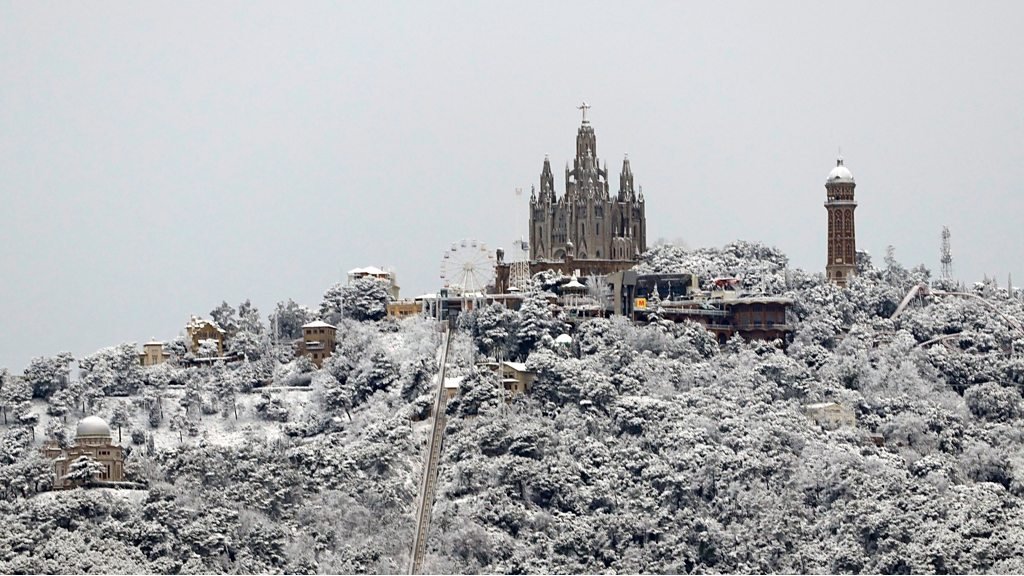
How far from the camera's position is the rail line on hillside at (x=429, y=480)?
535 feet

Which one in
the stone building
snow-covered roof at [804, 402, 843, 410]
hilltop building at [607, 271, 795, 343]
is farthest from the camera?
hilltop building at [607, 271, 795, 343]

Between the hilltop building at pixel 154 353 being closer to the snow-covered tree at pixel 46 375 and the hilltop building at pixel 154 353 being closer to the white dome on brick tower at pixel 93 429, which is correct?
the snow-covered tree at pixel 46 375

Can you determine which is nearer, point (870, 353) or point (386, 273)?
point (870, 353)

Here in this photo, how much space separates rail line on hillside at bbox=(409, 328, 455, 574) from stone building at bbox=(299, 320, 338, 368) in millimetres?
7103

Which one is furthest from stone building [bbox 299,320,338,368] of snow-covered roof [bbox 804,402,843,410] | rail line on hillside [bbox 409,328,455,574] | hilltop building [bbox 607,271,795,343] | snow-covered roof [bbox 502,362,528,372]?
snow-covered roof [bbox 804,402,843,410]

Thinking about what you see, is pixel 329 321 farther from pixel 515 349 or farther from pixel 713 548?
pixel 713 548

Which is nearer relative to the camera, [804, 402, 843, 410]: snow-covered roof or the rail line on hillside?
the rail line on hillside

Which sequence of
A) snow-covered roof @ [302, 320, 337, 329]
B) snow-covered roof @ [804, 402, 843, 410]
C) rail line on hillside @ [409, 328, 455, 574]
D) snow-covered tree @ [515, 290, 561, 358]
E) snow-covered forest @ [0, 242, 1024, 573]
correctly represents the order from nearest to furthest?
snow-covered forest @ [0, 242, 1024, 573] < rail line on hillside @ [409, 328, 455, 574] < snow-covered roof @ [804, 402, 843, 410] < snow-covered tree @ [515, 290, 561, 358] < snow-covered roof @ [302, 320, 337, 329]

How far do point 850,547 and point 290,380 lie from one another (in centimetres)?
3659

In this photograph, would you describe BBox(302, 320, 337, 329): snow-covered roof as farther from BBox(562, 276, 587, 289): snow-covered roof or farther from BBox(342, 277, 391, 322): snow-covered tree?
BBox(562, 276, 587, 289): snow-covered roof

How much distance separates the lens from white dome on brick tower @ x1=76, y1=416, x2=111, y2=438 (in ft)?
559

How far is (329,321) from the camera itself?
191625mm

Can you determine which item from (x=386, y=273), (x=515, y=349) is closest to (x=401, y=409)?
(x=515, y=349)

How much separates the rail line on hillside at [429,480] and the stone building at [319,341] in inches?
280
